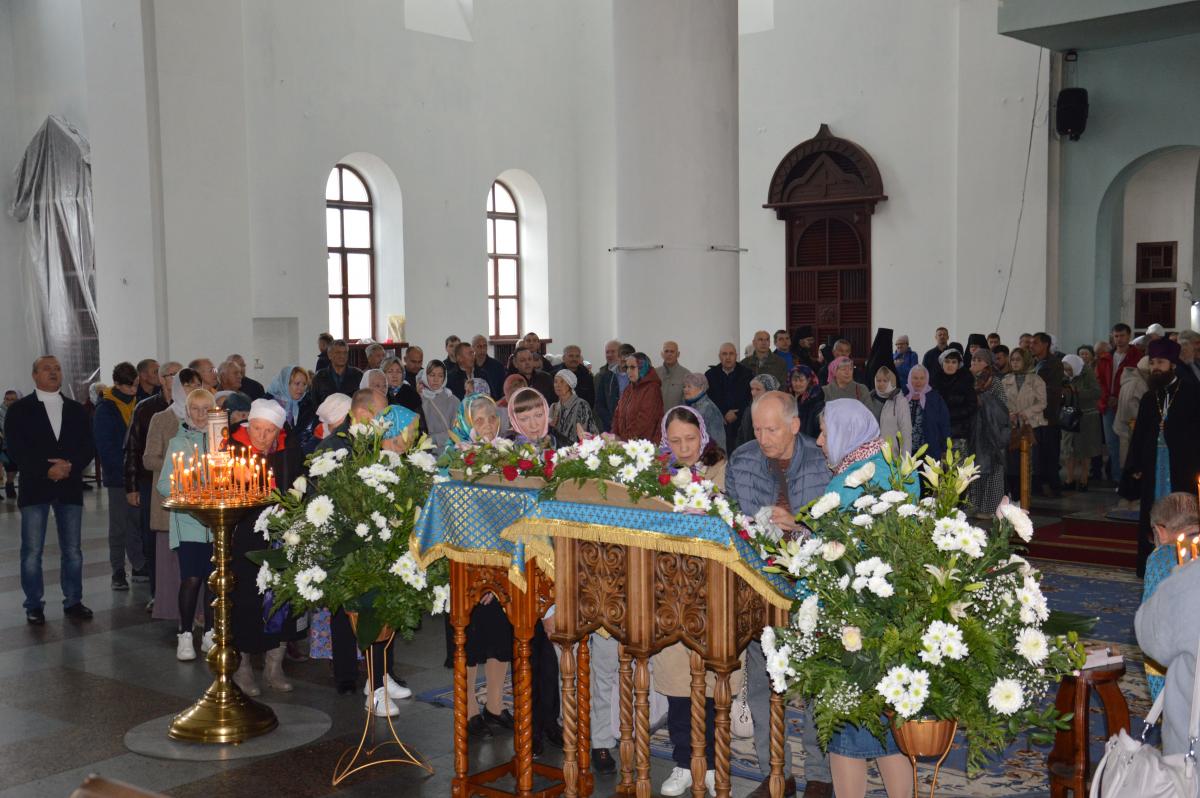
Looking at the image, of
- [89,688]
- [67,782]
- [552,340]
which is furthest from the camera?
[552,340]

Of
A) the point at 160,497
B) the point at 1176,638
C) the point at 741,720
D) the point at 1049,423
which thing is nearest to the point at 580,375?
the point at 1049,423

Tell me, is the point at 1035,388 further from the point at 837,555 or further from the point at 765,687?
the point at 837,555

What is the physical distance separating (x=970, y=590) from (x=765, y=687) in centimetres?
173

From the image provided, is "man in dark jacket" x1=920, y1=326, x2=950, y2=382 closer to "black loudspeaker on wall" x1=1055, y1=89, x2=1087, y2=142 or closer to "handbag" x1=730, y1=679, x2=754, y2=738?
"black loudspeaker on wall" x1=1055, y1=89, x2=1087, y2=142

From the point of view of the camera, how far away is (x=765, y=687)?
5262 millimetres

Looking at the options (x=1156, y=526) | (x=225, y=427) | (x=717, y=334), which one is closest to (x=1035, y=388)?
(x=717, y=334)

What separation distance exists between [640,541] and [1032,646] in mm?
1393

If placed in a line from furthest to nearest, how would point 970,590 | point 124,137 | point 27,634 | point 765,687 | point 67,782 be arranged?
point 124,137 → point 27,634 → point 67,782 → point 765,687 → point 970,590

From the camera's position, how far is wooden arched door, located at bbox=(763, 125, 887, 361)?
65.9 feet

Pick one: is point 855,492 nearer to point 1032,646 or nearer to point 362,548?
point 1032,646

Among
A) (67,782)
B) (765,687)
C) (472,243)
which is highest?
(472,243)

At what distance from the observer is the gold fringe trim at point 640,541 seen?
4277 mm

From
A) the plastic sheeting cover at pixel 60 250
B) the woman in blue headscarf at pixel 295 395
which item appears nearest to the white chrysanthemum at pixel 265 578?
the woman in blue headscarf at pixel 295 395

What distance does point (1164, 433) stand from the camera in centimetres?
920
